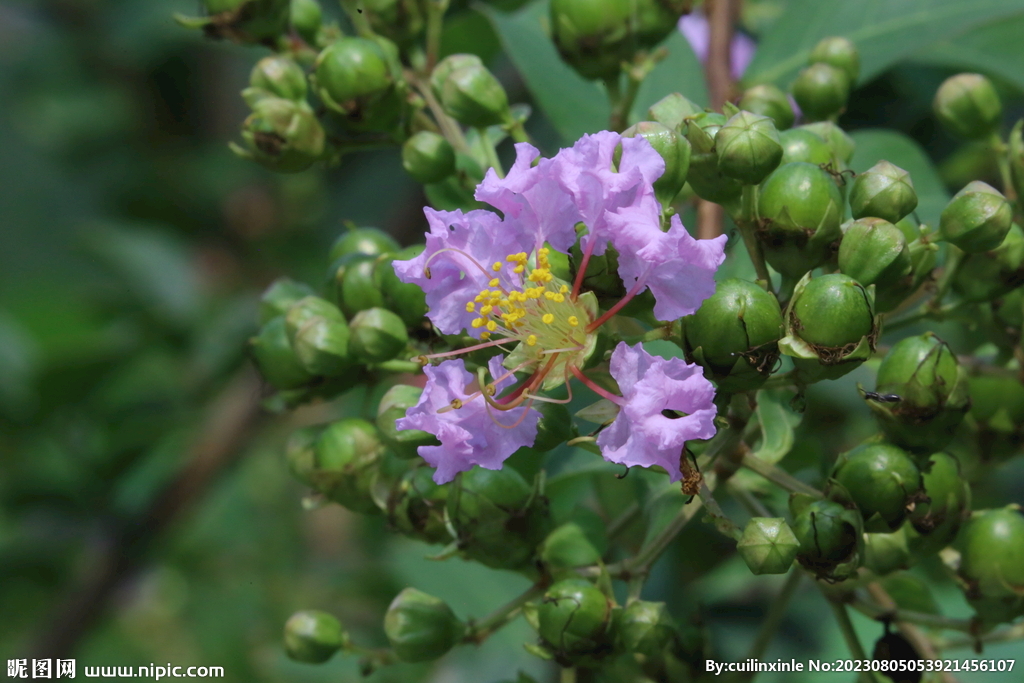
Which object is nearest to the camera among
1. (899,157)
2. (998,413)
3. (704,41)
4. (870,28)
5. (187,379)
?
(998,413)

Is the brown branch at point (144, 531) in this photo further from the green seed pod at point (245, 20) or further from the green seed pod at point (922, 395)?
the green seed pod at point (922, 395)

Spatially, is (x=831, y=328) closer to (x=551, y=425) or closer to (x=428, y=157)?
(x=551, y=425)

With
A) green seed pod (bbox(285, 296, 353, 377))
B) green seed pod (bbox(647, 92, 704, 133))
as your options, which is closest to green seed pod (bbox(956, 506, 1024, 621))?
green seed pod (bbox(647, 92, 704, 133))

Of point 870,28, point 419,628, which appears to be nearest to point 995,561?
point 419,628

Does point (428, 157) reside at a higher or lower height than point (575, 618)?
higher

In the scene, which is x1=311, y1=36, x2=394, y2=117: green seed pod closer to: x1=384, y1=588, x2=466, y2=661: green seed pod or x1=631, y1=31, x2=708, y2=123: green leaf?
x1=631, y1=31, x2=708, y2=123: green leaf

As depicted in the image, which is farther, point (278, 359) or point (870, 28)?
point (870, 28)
